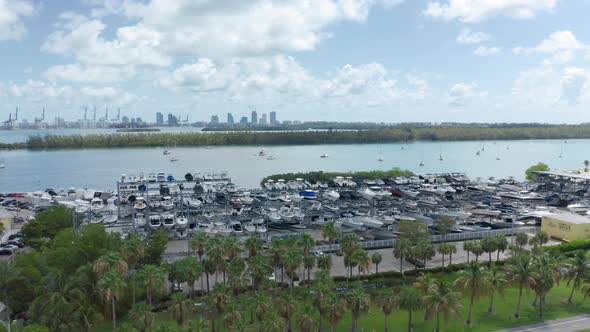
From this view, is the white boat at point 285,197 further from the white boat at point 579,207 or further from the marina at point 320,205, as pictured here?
the white boat at point 579,207

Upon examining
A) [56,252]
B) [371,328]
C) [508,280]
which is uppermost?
[56,252]

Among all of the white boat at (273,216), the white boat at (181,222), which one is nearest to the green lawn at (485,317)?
the white boat at (181,222)

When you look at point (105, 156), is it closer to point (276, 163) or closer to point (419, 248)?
point (276, 163)

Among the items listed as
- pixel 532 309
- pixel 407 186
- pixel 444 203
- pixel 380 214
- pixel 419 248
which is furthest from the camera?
pixel 407 186

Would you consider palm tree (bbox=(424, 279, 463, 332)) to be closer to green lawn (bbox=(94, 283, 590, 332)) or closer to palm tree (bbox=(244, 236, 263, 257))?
green lawn (bbox=(94, 283, 590, 332))

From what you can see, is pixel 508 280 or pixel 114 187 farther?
pixel 114 187

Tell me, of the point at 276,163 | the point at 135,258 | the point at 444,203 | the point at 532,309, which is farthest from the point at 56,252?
the point at 276,163

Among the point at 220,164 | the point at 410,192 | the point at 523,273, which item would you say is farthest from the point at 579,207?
the point at 220,164

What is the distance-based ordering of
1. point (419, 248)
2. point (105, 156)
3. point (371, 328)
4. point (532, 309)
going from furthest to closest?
→ 1. point (105, 156)
2. point (419, 248)
3. point (532, 309)
4. point (371, 328)
